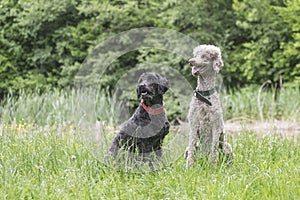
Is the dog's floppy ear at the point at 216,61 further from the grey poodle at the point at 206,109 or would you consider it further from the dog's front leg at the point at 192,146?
the dog's front leg at the point at 192,146

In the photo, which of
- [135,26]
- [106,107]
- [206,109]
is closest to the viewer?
[206,109]

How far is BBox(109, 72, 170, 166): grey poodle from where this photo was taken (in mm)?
4227

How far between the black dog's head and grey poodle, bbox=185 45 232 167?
296 mm

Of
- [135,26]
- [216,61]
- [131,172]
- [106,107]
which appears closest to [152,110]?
[131,172]

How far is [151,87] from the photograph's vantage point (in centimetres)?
418

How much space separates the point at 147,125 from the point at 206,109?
21.4 inches

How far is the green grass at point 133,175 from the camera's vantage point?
3.55 meters

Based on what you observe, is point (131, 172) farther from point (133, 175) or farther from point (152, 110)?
point (152, 110)

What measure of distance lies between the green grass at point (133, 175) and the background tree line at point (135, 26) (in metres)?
5.10

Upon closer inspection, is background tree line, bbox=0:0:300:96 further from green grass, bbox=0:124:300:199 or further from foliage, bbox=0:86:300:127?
Answer: green grass, bbox=0:124:300:199

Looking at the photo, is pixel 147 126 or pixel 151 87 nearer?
pixel 151 87

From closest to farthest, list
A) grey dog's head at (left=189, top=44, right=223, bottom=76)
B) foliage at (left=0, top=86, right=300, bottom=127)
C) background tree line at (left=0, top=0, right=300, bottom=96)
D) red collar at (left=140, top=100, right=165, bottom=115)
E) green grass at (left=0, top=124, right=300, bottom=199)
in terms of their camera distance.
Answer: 1. green grass at (left=0, top=124, right=300, bottom=199)
2. grey dog's head at (left=189, top=44, right=223, bottom=76)
3. red collar at (left=140, top=100, right=165, bottom=115)
4. foliage at (left=0, top=86, right=300, bottom=127)
5. background tree line at (left=0, top=0, right=300, bottom=96)

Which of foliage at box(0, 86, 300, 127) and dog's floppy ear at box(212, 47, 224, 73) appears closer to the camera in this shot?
dog's floppy ear at box(212, 47, 224, 73)

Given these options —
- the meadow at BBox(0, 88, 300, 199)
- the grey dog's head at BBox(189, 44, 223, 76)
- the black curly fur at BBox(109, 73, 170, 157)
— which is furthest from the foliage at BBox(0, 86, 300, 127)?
the grey dog's head at BBox(189, 44, 223, 76)
